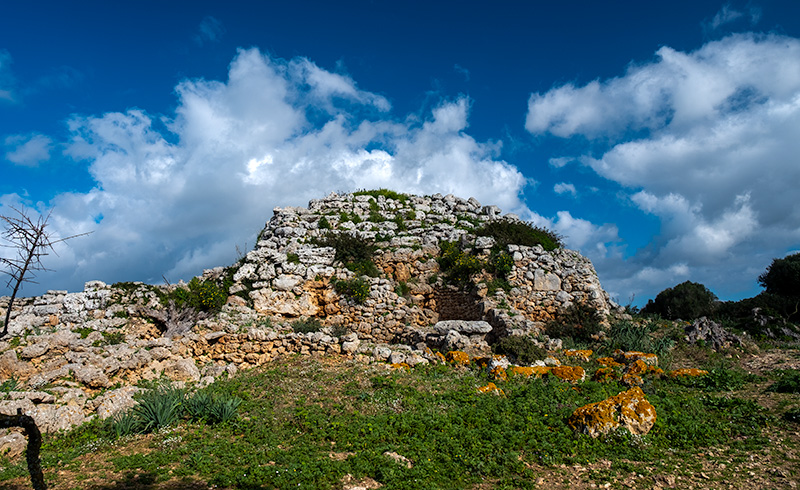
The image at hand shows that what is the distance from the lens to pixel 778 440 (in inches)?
298

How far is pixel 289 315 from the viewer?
16594mm

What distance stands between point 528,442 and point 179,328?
41.1ft

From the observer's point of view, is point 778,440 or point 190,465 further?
point 778,440

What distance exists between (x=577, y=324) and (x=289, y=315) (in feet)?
37.8

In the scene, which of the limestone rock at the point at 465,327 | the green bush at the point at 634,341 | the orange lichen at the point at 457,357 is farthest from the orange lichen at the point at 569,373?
the green bush at the point at 634,341

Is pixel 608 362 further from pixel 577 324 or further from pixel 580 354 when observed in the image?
pixel 577 324

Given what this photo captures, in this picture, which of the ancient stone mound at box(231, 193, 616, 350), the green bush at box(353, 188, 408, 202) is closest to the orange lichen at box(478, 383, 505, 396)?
the ancient stone mound at box(231, 193, 616, 350)

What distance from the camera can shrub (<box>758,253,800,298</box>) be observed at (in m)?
20.0

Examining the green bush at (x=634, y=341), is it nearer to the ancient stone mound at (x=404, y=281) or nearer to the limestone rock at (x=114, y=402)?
the ancient stone mound at (x=404, y=281)

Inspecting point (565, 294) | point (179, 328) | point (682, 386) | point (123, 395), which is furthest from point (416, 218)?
point (123, 395)

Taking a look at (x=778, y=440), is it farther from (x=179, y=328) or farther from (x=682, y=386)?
(x=179, y=328)

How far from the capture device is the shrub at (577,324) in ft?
52.0

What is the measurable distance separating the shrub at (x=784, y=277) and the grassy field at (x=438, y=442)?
41.8ft

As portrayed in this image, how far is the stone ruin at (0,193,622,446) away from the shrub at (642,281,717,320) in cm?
367
